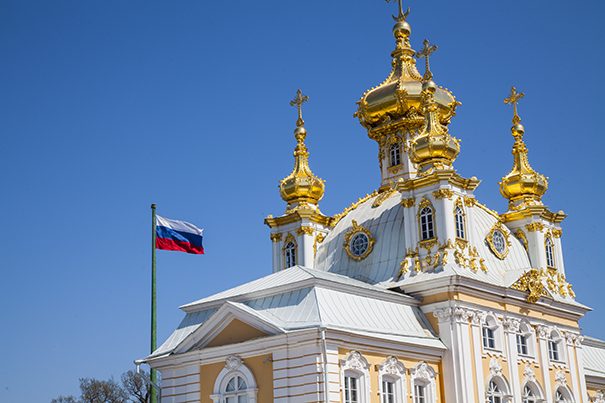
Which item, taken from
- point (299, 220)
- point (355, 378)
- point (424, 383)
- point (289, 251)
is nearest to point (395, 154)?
point (299, 220)

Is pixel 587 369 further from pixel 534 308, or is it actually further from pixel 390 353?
pixel 390 353

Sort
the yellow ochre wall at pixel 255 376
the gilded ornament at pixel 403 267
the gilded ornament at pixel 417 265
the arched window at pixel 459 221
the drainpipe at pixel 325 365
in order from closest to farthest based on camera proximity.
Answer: the drainpipe at pixel 325 365 < the yellow ochre wall at pixel 255 376 < the gilded ornament at pixel 417 265 < the gilded ornament at pixel 403 267 < the arched window at pixel 459 221

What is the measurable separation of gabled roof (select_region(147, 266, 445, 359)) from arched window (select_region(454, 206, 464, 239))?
3382 mm

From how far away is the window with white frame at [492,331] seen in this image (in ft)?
102

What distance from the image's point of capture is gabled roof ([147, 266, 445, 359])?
86.2 feet

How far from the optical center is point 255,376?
2634cm

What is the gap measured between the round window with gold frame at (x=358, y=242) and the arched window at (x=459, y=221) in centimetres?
386

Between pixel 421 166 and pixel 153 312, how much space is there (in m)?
13.2

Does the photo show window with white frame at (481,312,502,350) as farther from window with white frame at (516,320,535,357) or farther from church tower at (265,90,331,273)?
church tower at (265,90,331,273)

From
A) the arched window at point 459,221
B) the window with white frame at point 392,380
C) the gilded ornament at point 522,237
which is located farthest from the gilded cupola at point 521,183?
the window with white frame at point 392,380

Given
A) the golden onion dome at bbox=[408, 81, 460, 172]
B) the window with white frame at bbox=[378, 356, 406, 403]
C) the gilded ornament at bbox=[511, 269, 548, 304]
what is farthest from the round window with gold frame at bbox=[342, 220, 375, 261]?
the window with white frame at bbox=[378, 356, 406, 403]

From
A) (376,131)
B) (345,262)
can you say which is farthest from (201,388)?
(376,131)

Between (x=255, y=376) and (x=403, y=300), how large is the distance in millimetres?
6564

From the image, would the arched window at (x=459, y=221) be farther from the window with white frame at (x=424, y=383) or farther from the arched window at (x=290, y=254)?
the arched window at (x=290, y=254)
